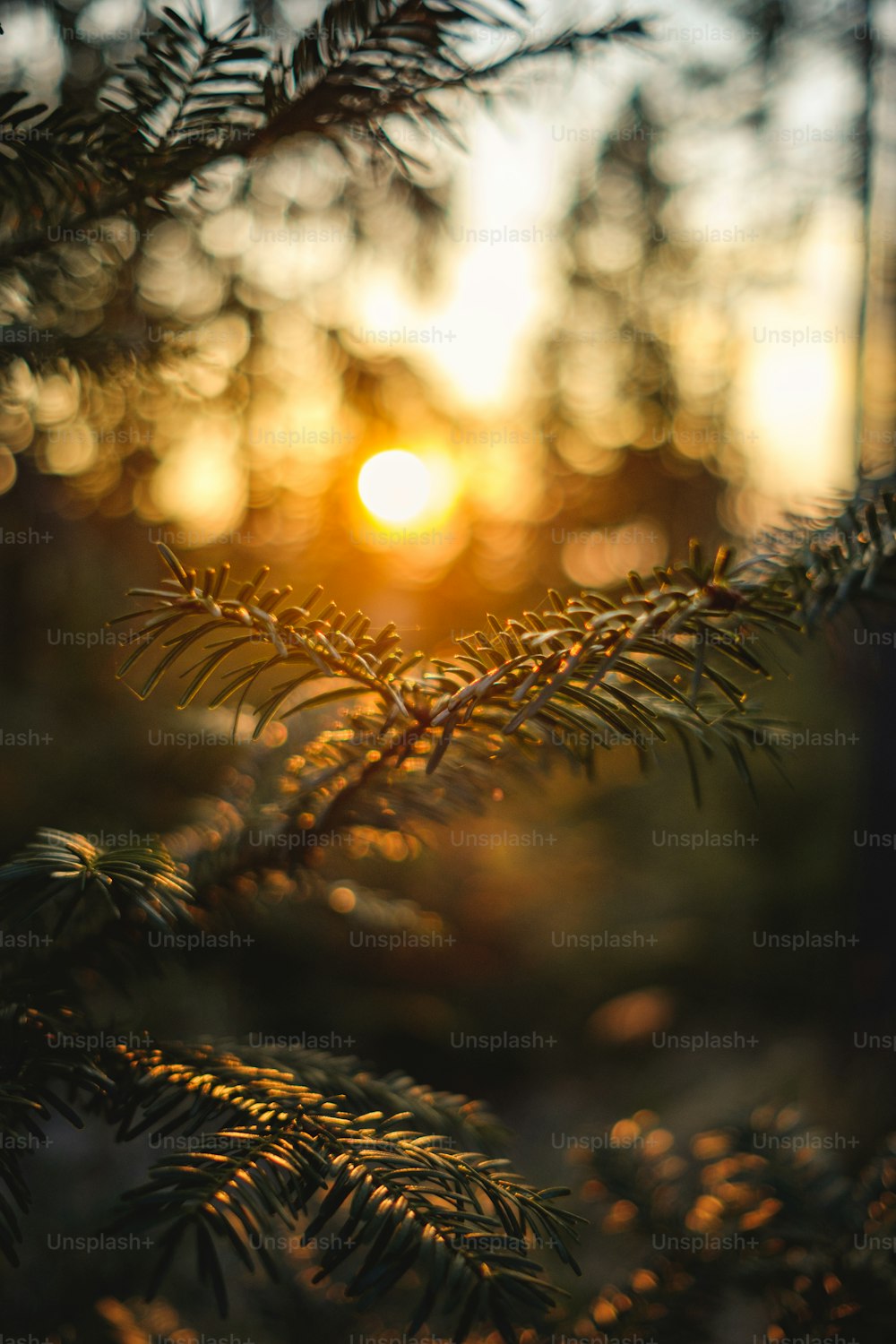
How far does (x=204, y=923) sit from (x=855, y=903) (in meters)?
2.47

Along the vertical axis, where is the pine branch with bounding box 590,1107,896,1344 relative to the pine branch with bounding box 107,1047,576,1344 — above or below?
below

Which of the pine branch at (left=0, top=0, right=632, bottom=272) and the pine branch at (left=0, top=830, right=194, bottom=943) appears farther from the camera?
the pine branch at (left=0, top=0, right=632, bottom=272)

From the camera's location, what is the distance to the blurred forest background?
991 millimetres

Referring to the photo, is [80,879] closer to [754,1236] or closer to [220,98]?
[220,98]

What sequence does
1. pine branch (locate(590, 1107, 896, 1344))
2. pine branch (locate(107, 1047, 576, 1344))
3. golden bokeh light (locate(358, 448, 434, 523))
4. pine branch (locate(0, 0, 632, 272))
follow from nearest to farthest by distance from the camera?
1. pine branch (locate(107, 1047, 576, 1344))
2. pine branch (locate(0, 0, 632, 272))
3. pine branch (locate(590, 1107, 896, 1344))
4. golden bokeh light (locate(358, 448, 434, 523))

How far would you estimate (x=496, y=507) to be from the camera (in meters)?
3.84

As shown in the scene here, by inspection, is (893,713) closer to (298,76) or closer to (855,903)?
(855,903)

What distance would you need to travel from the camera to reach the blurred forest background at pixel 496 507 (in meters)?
0.99

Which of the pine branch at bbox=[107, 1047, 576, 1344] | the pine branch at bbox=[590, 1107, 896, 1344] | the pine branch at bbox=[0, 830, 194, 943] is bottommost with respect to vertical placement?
the pine branch at bbox=[590, 1107, 896, 1344]

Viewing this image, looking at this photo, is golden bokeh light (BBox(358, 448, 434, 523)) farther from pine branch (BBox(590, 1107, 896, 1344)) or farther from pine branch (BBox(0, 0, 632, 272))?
pine branch (BBox(590, 1107, 896, 1344))

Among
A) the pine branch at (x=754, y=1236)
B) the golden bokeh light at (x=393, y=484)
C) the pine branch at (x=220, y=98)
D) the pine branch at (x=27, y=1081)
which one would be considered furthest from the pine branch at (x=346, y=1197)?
the golden bokeh light at (x=393, y=484)

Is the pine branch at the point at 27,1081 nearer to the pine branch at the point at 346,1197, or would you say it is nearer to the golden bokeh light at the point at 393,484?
the pine branch at the point at 346,1197

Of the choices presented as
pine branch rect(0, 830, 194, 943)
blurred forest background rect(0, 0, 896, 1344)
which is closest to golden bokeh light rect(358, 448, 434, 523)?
blurred forest background rect(0, 0, 896, 1344)

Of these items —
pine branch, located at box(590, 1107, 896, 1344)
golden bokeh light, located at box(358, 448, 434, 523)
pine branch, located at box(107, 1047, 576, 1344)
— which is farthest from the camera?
golden bokeh light, located at box(358, 448, 434, 523)
